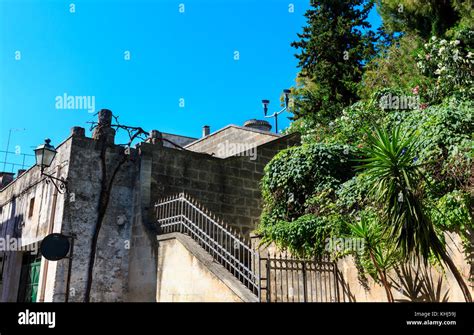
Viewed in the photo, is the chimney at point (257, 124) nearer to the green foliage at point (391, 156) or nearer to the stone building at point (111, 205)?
the green foliage at point (391, 156)

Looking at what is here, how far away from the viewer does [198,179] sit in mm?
13070

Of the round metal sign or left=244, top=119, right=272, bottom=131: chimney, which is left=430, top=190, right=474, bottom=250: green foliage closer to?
the round metal sign

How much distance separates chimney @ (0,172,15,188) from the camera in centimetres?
2188

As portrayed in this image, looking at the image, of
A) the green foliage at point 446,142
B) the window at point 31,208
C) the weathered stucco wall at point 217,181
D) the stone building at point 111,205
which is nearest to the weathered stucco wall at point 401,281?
the green foliage at point 446,142

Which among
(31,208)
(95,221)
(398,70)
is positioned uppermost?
(398,70)

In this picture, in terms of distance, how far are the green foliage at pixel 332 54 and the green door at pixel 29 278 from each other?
12229mm

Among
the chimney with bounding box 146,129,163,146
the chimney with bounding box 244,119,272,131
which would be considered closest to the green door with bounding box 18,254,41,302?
the chimney with bounding box 146,129,163,146

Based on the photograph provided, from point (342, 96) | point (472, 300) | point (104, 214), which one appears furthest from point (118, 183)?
point (342, 96)

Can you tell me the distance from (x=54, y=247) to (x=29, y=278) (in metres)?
5.22

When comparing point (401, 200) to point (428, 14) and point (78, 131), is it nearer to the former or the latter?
point (78, 131)

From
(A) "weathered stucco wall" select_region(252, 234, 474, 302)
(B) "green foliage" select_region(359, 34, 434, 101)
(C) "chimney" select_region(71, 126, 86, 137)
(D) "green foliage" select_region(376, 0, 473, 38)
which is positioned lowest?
(A) "weathered stucco wall" select_region(252, 234, 474, 302)

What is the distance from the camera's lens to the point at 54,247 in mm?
8914

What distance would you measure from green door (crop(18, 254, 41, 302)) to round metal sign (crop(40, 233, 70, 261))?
409 cm

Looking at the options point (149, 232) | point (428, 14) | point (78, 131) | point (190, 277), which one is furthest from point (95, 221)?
point (428, 14)
